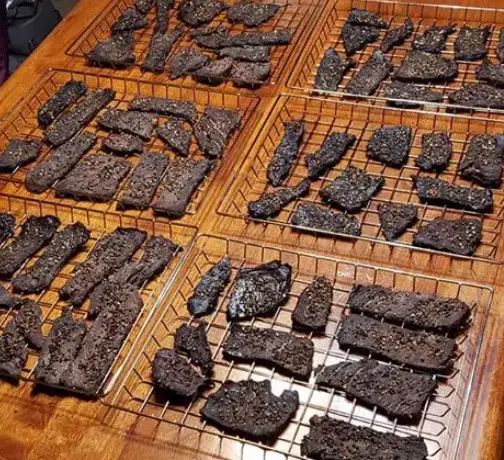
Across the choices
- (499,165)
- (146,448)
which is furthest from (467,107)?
(146,448)

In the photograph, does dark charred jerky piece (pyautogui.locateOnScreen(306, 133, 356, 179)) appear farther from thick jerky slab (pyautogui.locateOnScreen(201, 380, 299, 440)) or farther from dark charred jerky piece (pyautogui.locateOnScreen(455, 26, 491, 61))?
thick jerky slab (pyautogui.locateOnScreen(201, 380, 299, 440))

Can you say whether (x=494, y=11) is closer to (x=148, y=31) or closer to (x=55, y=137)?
(x=148, y=31)

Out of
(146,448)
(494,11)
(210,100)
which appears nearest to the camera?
(146,448)

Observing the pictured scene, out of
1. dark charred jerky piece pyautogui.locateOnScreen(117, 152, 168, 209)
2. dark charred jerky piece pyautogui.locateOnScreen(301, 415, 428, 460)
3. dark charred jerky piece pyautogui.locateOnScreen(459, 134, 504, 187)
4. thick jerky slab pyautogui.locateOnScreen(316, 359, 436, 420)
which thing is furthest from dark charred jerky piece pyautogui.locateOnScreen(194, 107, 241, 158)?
dark charred jerky piece pyautogui.locateOnScreen(301, 415, 428, 460)

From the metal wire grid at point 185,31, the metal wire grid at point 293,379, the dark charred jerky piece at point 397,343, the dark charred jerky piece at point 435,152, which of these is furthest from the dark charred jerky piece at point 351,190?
the metal wire grid at point 185,31

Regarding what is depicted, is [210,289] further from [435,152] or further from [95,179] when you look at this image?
[435,152]

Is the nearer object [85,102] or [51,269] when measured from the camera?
[51,269]

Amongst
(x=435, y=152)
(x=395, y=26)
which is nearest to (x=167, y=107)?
(x=435, y=152)
